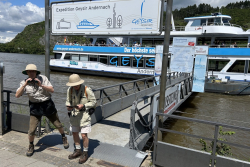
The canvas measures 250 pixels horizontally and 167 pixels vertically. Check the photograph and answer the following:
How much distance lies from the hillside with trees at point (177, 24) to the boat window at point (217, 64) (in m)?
69.4

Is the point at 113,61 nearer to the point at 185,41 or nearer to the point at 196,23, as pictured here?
the point at 196,23

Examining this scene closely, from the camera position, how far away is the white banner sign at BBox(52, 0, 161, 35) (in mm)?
4070

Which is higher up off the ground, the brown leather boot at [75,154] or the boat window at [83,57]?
the boat window at [83,57]

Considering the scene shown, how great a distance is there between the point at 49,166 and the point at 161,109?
2.11 m

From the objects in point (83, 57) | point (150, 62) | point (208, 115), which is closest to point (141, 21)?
point (208, 115)

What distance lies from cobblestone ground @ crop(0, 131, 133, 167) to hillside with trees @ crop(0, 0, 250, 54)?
8049cm

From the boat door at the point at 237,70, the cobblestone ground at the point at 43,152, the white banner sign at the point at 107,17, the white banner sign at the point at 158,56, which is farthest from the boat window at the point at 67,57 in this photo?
the cobblestone ground at the point at 43,152

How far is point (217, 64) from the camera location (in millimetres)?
18438

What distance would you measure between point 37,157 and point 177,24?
120m

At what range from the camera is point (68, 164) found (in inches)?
138

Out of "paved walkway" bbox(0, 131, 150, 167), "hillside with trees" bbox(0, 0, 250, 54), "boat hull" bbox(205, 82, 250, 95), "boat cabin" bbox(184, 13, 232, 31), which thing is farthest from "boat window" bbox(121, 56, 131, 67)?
"hillside with trees" bbox(0, 0, 250, 54)

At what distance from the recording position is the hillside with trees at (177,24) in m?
110

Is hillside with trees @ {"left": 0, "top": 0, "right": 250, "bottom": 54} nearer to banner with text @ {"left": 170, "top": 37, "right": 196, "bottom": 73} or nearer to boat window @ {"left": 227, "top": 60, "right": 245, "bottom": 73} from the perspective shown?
boat window @ {"left": 227, "top": 60, "right": 245, "bottom": 73}

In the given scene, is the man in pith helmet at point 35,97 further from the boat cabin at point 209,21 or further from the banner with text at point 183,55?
the boat cabin at point 209,21
